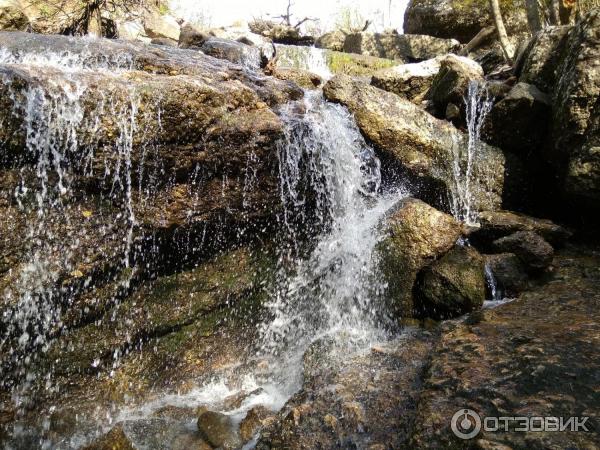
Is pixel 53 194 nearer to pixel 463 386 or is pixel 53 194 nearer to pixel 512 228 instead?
pixel 463 386

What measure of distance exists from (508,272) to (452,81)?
416 cm

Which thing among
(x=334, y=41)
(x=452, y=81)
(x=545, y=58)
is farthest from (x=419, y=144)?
(x=334, y=41)

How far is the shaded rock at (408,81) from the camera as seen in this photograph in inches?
370

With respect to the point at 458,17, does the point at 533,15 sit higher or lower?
lower

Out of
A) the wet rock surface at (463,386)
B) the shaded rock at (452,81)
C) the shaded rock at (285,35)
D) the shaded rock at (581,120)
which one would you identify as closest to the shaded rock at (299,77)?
the shaded rock at (452,81)

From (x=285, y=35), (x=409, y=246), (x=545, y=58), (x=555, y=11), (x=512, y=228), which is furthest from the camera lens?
(x=285, y=35)

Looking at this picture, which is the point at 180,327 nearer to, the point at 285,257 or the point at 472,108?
the point at 285,257

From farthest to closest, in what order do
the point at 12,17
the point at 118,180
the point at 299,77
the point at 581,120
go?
the point at 12,17 < the point at 299,77 < the point at 581,120 < the point at 118,180

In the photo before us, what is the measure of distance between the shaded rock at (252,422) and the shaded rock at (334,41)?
15.2m

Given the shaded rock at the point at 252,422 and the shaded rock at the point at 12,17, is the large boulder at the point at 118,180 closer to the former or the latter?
the shaded rock at the point at 252,422

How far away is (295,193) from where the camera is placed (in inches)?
205

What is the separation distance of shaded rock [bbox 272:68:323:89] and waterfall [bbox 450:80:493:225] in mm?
3111

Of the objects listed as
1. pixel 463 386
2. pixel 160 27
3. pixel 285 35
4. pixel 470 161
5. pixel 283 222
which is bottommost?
pixel 463 386

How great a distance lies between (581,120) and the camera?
537 centimetres
